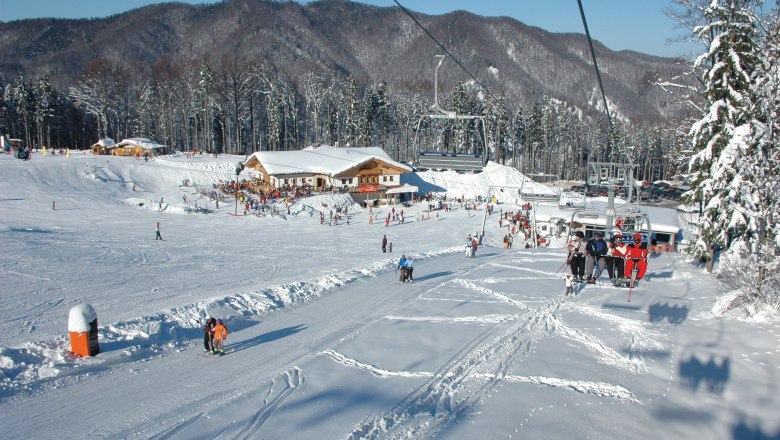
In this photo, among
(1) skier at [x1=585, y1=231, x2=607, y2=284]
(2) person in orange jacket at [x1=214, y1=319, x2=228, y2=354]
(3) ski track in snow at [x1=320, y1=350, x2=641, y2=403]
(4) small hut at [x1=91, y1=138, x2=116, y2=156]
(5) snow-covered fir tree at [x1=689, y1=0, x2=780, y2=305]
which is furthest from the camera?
(4) small hut at [x1=91, y1=138, x2=116, y2=156]

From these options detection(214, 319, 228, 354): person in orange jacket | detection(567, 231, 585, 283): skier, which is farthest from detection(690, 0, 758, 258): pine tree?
detection(214, 319, 228, 354): person in orange jacket

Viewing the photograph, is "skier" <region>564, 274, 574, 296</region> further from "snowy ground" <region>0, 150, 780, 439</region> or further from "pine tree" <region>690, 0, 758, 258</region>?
"pine tree" <region>690, 0, 758, 258</region>

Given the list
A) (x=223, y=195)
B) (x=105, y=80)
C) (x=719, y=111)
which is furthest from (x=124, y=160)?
(x=719, y=111)

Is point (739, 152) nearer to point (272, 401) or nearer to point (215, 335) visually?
point (272, 401)

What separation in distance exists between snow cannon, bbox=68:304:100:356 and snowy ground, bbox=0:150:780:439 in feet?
1.18

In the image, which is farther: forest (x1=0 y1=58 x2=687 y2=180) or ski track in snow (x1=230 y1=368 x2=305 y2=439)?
forest (x1=0 y1=58 x2=687 y2=180)

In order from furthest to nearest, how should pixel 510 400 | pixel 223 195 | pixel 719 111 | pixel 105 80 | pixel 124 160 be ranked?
pixel 105 80 → pixel 124 160 → pixel 223 195 → pixel 719 111 → pixel 510 400

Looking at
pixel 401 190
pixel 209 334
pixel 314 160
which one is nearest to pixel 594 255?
pixel 209 334

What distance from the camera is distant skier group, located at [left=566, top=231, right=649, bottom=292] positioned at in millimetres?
14281

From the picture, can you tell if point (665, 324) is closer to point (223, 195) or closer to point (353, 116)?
point (223, 195)

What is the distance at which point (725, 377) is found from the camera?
995cm

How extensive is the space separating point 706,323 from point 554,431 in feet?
25.3

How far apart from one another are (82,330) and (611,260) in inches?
541

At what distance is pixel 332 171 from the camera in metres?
52.1
